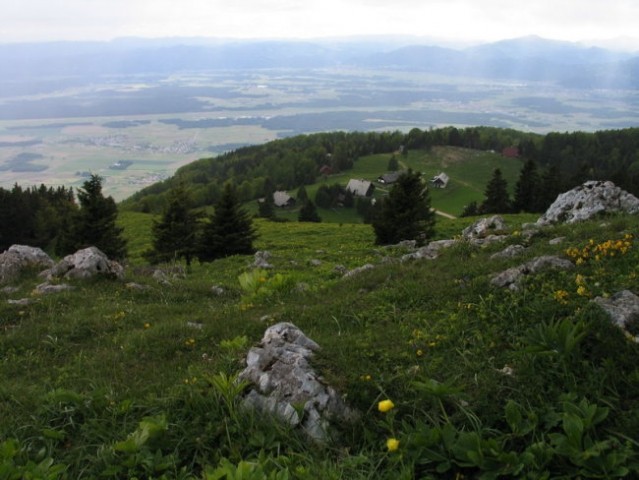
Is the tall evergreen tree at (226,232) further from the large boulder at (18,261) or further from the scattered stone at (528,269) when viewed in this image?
the scattered stone at (528,269)

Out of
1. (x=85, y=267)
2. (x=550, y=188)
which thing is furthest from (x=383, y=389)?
(x=550, y=188)

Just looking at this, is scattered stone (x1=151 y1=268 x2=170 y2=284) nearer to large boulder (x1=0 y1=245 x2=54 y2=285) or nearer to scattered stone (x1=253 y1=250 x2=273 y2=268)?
large boulder (x1=0 y1=245 x2=54 y2=285)

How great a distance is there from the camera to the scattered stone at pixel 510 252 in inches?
465

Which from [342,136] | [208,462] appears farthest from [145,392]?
[342,136]

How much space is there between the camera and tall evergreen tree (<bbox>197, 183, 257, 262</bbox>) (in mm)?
33000

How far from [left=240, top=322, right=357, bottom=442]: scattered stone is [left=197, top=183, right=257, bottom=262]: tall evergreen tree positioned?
2771 centimetres

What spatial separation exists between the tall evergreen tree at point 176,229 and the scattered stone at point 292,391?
94.3 feet

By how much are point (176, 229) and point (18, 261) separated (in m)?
14.4

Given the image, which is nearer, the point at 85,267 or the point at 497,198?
the point at 85,267

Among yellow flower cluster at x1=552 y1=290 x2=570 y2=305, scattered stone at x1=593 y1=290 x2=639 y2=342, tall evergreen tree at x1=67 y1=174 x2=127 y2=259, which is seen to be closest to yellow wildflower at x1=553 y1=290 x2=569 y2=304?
yellow flower cluster at x1=552 y1=290 x2=570 y2=305

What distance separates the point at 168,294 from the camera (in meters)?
14.9

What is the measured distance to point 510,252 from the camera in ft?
40.3

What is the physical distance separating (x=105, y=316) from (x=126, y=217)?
7638 cm

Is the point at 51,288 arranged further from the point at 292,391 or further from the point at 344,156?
the point at 344,156
